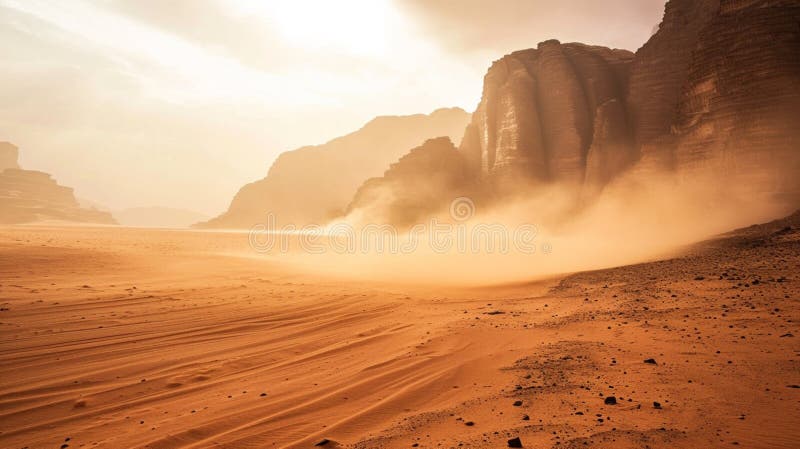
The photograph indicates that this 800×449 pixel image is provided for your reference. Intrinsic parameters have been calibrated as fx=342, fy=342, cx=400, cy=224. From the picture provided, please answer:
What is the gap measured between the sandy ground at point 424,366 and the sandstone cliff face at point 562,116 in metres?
22.0

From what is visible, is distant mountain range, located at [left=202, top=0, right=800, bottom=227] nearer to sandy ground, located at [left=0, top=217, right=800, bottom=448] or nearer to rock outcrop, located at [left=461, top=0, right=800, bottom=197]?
rock outcrop, located at [left=461, top=0, right=800, bottom=197]

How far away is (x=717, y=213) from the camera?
1825cm

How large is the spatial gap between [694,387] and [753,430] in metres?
0.78

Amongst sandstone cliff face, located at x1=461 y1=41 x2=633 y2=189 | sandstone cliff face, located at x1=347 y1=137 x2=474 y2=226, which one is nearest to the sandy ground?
sandstone cliff face, located at x1=461 y1=41 x2=633 y2=189

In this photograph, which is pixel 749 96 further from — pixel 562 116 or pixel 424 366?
pixel 424 366

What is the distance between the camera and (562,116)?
32.2 m

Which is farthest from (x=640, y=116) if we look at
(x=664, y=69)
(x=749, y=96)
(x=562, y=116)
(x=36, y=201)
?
(x=36, y=201)

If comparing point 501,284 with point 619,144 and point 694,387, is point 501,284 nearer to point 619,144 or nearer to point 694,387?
point 694,387

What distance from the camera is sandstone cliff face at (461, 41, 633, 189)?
28156 millimetres

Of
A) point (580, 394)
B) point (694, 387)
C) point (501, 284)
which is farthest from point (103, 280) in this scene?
point (694, 387)

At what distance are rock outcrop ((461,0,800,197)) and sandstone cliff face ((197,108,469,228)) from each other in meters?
60.4

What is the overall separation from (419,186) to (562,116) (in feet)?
54.3

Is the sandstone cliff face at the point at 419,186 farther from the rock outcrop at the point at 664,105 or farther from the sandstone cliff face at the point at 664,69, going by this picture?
the sandstone cliff face at the point at 664,69

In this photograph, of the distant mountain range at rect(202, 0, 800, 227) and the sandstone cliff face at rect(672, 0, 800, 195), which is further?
the distant mountain range at rect(202, 0, 800, 227)
